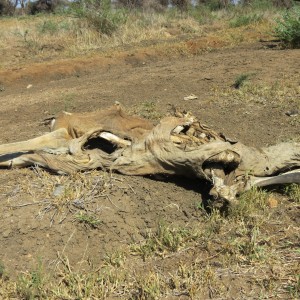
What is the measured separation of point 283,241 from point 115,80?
5.31m

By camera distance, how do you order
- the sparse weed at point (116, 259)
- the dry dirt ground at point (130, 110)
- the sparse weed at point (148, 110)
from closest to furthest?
the sparse weed at point (116, 259), the dry dirt ground at point (130, 110), the sparse weed at point (148, 110)

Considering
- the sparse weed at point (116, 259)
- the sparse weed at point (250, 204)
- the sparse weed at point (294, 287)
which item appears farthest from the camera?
the sparse weed at point (250, 204)

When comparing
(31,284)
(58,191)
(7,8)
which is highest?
(58,191)

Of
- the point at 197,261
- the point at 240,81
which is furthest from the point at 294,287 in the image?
the point at 240,81

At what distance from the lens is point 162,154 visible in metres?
3.31

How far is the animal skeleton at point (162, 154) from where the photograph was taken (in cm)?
325

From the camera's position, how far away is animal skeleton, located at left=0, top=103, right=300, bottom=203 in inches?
128

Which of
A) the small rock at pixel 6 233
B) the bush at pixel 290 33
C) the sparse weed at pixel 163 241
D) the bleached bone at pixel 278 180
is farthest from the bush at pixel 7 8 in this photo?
the sparse weed at pixel 163 241

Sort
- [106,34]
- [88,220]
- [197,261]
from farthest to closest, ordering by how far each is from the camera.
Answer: [106,34] → [88,220] → [197,261]

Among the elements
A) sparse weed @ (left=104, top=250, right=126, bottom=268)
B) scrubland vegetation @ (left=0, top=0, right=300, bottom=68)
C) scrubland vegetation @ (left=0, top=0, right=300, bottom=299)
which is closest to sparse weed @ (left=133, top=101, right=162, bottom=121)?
scrubland vegetation @ (left=0, top=0, right=300, bottom=299)

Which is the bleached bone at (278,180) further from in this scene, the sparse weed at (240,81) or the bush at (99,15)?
the bush at (99,15)

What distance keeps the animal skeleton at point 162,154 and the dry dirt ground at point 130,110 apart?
0.38 feet

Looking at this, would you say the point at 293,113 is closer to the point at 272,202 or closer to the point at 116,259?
the point at 272,202

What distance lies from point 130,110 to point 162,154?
7.63 feet
